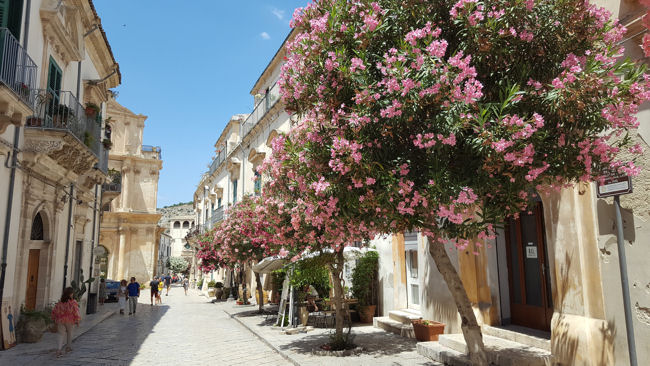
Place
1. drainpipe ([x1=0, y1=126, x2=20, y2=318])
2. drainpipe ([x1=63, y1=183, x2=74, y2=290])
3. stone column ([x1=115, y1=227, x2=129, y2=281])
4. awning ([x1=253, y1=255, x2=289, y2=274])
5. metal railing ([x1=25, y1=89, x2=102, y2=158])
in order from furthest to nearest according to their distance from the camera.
→ stone column ([x1=115, y1=227, x2=129, y2=281]), awning ([x1=253, y1=255, x2=289, y2=274]), drainpipe ([x1=63, y1=183, x2=74, y2=290]), metal railing ([x1=25, y1=89, x2=102, y2=158]), drainpipe ([x1=0, y1=126, x2=20, y2=318])

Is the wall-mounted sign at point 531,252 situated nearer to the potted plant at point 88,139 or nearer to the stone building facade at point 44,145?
the stone building facade at point 44,145

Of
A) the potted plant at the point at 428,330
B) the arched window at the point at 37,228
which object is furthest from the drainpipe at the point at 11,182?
the potted plant at the point at 428,330

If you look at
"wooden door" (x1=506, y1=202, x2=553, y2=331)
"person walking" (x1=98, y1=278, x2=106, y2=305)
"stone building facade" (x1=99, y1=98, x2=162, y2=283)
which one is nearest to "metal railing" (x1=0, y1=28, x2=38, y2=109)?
"wooden door" (x1=506, y1=202, x2=553, y2=331)

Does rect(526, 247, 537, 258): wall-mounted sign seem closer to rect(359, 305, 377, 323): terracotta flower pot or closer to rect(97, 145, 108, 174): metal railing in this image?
rect(359, 305, 377, 323): terracotta flower pot

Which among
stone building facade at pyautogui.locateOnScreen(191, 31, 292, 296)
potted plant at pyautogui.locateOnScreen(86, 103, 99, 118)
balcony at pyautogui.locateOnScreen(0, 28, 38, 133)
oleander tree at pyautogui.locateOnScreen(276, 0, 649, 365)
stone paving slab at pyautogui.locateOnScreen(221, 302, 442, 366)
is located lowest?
stone paving slab at pyautogui.locateOnScreen(221, 302, 442, 366)

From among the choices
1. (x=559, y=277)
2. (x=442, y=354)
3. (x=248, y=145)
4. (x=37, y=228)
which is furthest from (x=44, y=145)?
(x=248, y=145)

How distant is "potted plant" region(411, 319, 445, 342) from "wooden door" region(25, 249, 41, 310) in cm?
1000

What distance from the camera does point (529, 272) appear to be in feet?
27.0

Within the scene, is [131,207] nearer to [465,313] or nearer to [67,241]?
[67,241]

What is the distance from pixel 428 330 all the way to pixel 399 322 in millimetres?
2261

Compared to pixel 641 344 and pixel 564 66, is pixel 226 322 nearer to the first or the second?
pixel 641 344

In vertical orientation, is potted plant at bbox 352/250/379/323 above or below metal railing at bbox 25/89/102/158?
below

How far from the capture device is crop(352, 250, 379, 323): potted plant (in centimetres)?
1331

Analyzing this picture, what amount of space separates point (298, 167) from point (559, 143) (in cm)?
284
